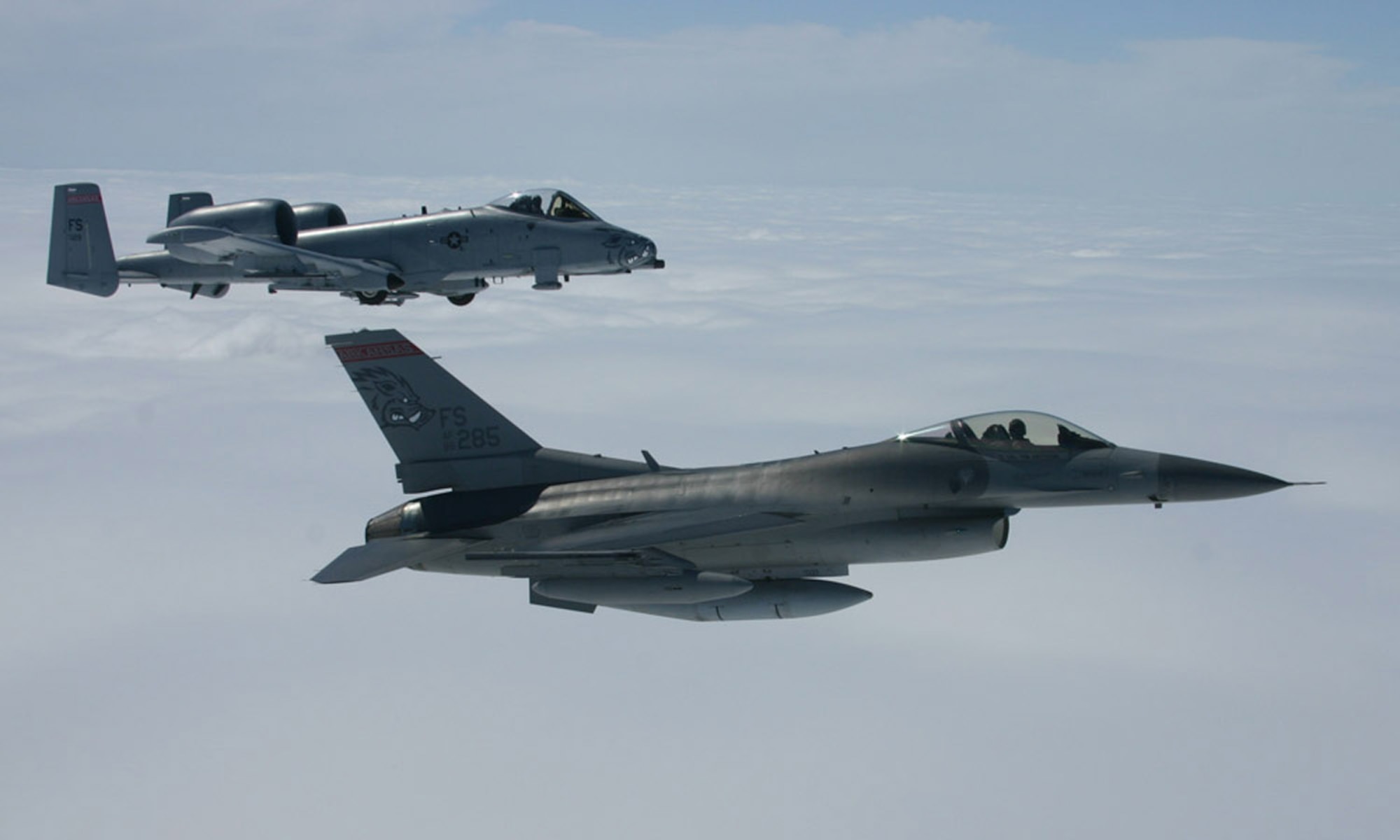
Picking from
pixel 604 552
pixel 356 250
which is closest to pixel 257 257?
pixel 356 250

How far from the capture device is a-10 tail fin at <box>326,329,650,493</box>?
86.3 ft

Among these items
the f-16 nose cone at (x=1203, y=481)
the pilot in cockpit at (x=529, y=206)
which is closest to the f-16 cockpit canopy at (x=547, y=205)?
the pilot in cockpit at (x=529, y=206)

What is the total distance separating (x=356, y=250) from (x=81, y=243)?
6670mm

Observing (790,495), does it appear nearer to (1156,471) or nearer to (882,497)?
(882,497)

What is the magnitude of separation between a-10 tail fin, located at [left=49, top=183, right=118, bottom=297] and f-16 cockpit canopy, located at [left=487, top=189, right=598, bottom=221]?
9557mm

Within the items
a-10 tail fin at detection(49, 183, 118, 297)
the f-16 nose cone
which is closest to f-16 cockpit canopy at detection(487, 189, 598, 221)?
a-10 tail fin at detection(49, 183, 118, 297)

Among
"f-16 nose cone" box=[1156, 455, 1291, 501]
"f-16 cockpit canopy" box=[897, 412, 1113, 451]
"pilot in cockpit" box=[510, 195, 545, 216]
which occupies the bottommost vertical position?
"f-16 nose cone" box=[1156, 455, 1291, 501]

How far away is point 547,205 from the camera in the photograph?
108 ft

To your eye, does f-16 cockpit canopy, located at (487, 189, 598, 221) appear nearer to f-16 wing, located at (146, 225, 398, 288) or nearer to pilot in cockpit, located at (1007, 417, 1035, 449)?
f-16 wing, located at (146, 225, 398, 288)

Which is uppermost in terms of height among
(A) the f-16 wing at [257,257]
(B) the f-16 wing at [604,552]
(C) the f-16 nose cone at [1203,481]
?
(A) the f-16 wing at [257,257]

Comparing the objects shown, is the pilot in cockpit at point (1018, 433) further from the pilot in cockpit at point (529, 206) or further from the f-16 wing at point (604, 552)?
the pilot in cockpit at point (529, 206)

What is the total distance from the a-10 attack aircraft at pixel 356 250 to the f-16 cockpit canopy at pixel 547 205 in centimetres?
3

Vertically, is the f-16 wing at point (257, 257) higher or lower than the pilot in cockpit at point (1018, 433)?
higher

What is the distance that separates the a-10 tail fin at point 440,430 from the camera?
26297mm
